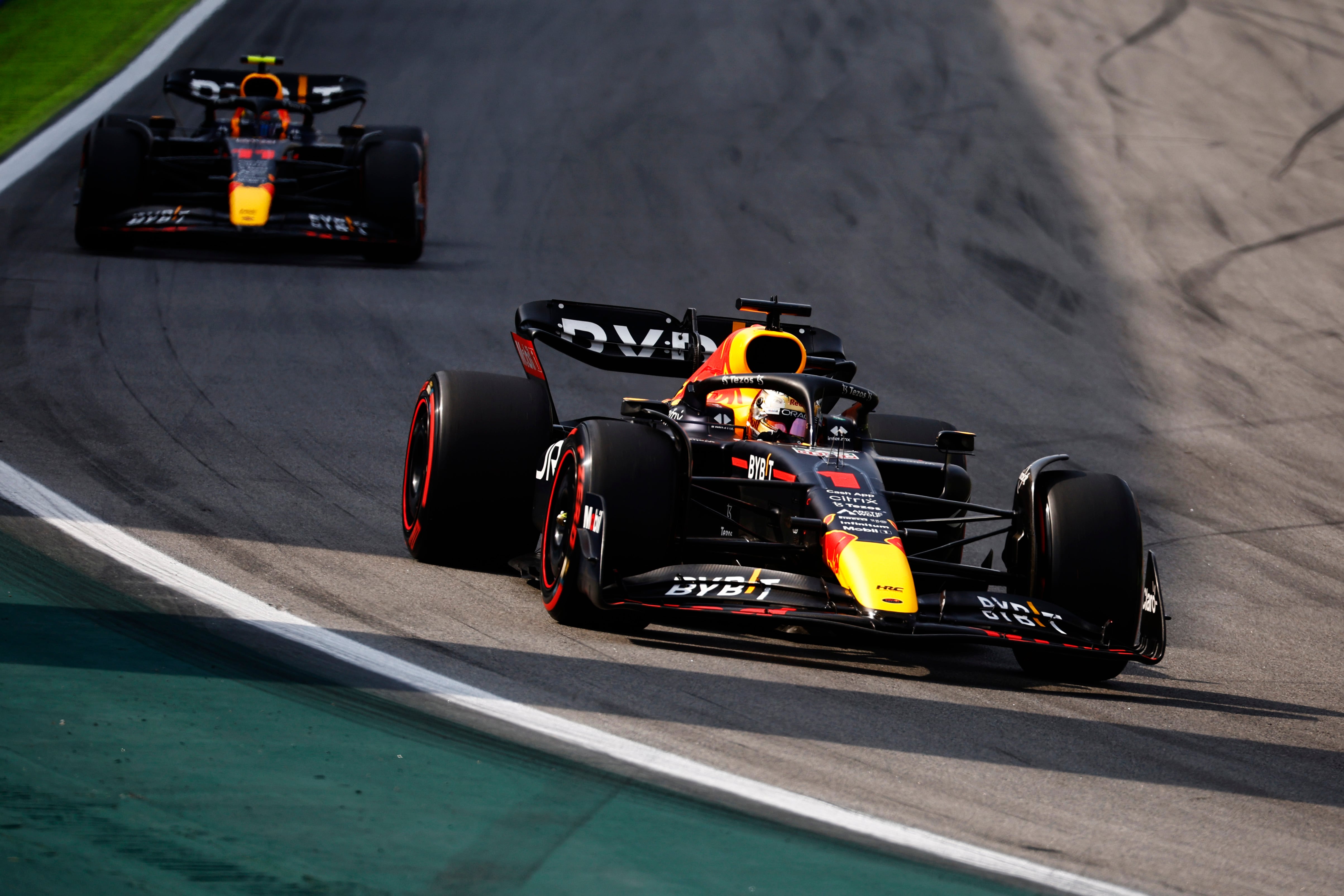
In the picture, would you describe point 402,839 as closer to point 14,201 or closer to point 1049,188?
point 14,201

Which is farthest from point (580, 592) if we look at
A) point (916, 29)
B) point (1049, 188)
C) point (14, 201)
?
point (916, 29)

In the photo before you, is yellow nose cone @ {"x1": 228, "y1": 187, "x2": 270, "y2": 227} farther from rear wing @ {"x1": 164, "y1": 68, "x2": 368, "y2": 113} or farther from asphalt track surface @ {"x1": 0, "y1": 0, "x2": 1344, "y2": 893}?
rear wing @ {"x1": 164, "y1": 68, "x2": 368, "y2": 113}

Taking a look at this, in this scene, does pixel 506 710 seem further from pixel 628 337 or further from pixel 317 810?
pixel 628 337

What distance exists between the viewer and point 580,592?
648 cm

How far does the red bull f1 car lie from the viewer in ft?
20.5

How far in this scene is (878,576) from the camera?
615 cm

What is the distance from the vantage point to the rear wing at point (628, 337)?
8781 mm

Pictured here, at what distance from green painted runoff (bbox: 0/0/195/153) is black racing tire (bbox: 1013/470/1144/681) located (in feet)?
57.8

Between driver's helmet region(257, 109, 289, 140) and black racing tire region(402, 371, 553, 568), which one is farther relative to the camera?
driver's helmet region(257, 109, 289, 140)

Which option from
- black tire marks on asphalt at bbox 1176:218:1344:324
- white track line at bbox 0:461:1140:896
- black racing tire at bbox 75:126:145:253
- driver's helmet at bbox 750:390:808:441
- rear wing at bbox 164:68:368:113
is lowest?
black tire marks on asphalt at bbox 1176:218:1344:324

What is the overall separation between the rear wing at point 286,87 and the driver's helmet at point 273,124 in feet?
1.35

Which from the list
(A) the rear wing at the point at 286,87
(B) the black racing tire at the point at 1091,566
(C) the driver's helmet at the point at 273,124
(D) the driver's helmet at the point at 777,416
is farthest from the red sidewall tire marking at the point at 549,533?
(A) the rear wing at the point at 286,87

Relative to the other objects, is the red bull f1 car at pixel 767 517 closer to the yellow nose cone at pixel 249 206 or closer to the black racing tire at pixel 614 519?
the black racing tire at pixel 614 519

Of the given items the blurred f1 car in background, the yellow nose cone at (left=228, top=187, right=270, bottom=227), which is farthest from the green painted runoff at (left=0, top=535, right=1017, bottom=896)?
the blurred f1 car in background
